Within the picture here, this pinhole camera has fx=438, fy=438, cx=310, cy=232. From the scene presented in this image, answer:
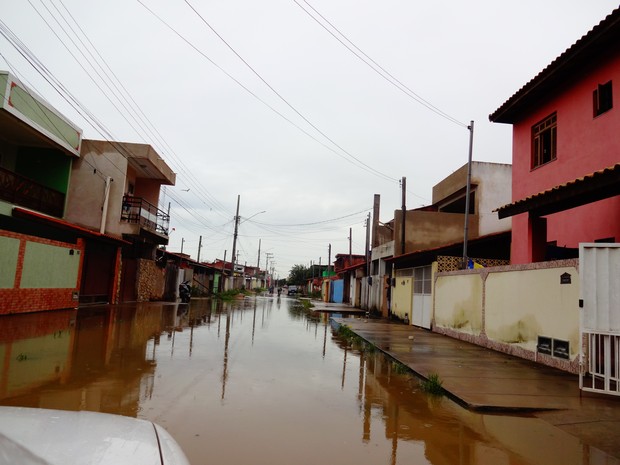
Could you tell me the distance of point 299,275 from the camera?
104562mm

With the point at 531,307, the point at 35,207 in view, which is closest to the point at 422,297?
the point at 531,307

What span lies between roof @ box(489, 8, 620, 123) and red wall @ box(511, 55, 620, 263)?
308 millimetres

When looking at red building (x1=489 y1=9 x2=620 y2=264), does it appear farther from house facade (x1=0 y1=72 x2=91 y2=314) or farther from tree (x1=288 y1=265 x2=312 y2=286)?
tree (x1=288 y1=265 x2=312 y2=286)

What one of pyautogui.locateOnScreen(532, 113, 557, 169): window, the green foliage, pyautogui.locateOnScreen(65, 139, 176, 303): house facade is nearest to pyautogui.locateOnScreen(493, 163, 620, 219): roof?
pyautogui.locateOnScreen(532, 113, 557, 169): window

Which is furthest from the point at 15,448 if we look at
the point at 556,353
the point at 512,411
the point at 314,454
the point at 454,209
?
the point at 454,209

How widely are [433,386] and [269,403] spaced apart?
2.62m

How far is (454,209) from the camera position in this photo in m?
26.5

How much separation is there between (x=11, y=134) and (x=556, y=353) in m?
20.4

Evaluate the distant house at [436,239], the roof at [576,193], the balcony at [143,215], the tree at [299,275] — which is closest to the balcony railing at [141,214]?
the balcony at [143,215]

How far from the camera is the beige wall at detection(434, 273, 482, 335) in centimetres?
1230

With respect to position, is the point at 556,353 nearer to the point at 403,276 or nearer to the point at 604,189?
the point at 604,189

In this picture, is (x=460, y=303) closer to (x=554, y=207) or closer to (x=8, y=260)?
(x=554, y=207)

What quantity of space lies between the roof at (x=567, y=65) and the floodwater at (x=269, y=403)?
8.83 m

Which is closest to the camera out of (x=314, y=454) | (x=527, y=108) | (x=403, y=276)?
(x=314, y=454)
